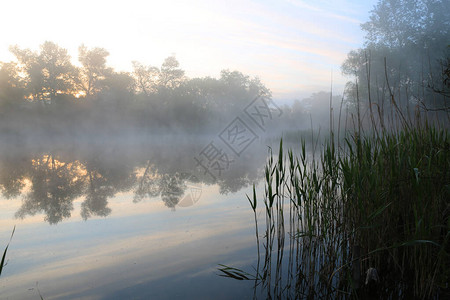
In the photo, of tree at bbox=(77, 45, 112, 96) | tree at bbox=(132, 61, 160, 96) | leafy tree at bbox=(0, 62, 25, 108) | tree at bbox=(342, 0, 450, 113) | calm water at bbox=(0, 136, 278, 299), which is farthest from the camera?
tree at bbox=(132, 61, 160, 96)

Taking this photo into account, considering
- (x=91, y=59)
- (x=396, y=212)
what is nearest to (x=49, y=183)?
(x=396, y=212)

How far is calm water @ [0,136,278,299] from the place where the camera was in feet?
8.56

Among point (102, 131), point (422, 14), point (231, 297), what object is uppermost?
point (422, 14)

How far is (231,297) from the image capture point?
7.91 ft

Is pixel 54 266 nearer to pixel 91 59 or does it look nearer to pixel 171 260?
pixel 171 260

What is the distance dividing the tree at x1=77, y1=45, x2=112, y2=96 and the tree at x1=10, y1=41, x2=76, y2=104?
151 centimetres

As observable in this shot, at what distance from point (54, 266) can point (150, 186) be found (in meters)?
4.41

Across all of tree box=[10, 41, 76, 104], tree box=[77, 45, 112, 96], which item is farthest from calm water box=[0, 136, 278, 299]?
tree box=[77, 45, 112, 96]

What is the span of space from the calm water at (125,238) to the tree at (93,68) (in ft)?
81.3

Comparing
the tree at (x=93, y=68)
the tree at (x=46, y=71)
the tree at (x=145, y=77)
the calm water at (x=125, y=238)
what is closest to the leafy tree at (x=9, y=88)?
the tree at (x=46, y=71)

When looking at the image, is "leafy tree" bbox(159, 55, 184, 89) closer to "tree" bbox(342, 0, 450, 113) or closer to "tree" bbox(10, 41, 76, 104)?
"tree" bbox(10, 41, 76, 104)

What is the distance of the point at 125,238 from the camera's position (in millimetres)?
3891

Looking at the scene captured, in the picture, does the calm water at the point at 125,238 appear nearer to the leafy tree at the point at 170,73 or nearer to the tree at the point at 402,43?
the tree at the point at 402,43

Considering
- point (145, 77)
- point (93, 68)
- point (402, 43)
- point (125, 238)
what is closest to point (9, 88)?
point (93, 68)
